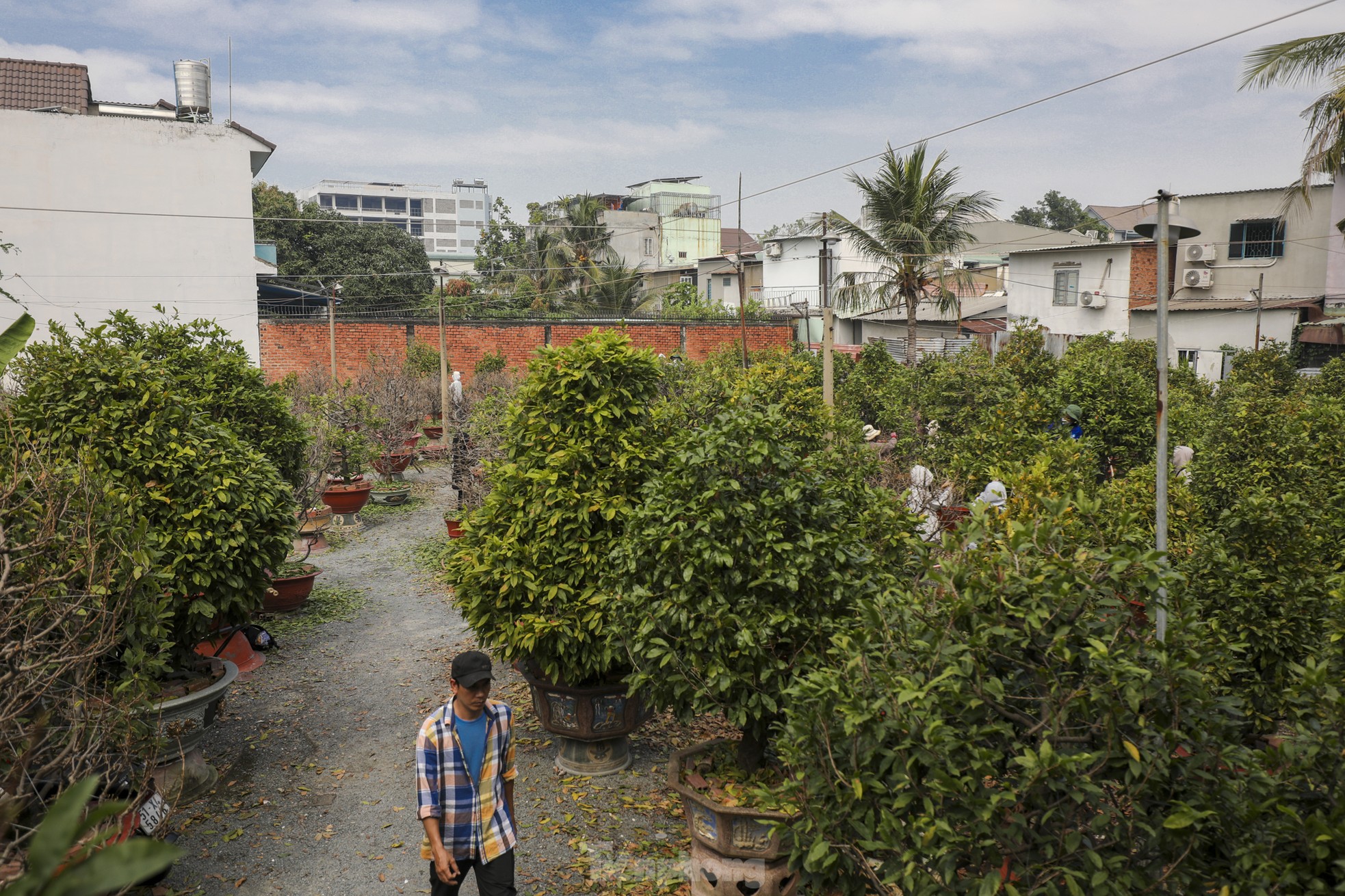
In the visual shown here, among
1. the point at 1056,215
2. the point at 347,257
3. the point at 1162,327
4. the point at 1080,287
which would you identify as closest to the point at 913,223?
the point at 1080,287

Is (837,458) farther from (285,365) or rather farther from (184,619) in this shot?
(285,365)

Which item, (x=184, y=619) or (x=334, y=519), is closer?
(x=184, y=619)

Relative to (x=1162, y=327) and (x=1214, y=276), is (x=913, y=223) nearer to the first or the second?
(x=1214, y=276)

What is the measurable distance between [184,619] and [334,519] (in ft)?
26.4

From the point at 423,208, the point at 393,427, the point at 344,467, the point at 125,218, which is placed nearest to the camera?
the point at 344,467

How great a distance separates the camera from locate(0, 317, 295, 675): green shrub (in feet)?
19.6

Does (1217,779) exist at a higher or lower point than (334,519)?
higher

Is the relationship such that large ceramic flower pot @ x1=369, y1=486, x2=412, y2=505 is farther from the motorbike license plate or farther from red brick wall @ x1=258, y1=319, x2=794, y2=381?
red brick wall @ x1=258, y1=319, x2=794, y2=381

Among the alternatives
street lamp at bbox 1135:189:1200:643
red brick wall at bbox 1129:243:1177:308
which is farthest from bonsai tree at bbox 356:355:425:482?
red brick wall at bbox 1129:243:1177:308

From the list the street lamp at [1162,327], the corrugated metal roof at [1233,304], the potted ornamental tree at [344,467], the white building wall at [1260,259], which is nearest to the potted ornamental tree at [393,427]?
the potted ornamental tree at [344,467]

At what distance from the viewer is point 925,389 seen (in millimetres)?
14461

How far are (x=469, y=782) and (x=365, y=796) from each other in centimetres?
235

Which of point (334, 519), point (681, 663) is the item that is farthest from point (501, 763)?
point (334, 519)

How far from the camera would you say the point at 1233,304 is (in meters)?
24.1
